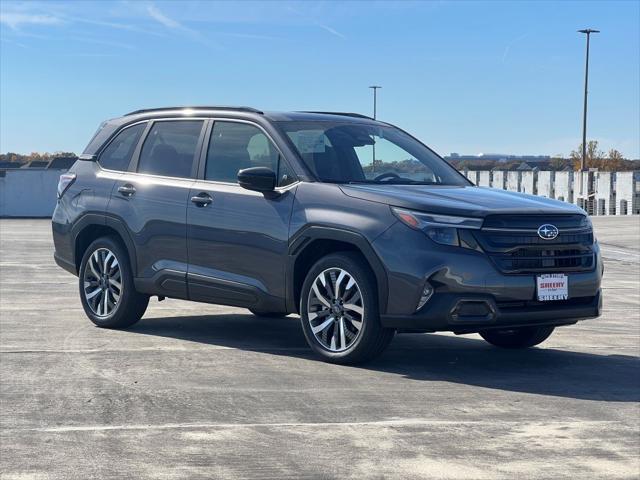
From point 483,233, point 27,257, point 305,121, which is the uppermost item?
point 305,121

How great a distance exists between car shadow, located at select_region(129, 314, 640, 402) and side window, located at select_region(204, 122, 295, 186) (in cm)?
140

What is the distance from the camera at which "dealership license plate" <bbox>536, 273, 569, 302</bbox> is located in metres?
7.94

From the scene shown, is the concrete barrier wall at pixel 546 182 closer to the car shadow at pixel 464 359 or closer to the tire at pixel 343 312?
the car shadow at pixel 464 359

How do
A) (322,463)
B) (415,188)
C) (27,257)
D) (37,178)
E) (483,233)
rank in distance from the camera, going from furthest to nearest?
(37,178) → (27,257) → (415,188) → (483,233) → (322,463)

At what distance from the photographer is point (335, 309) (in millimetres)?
8250

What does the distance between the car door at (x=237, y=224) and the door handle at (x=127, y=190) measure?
0.83 metres

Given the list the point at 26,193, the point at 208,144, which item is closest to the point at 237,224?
the point at 208,144

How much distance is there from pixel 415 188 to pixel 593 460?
11.2ft

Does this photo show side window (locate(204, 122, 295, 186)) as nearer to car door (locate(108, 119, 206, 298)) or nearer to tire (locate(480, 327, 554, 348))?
car door (locate(108, 119, 206, 298))

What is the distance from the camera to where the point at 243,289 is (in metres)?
8.98

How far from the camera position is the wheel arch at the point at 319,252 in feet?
26.1

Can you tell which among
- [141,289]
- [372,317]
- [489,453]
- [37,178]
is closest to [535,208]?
[372,317]

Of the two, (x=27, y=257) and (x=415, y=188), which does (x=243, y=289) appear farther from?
(x=27, y=257)

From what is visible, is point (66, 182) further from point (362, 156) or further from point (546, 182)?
point (546, 182)
